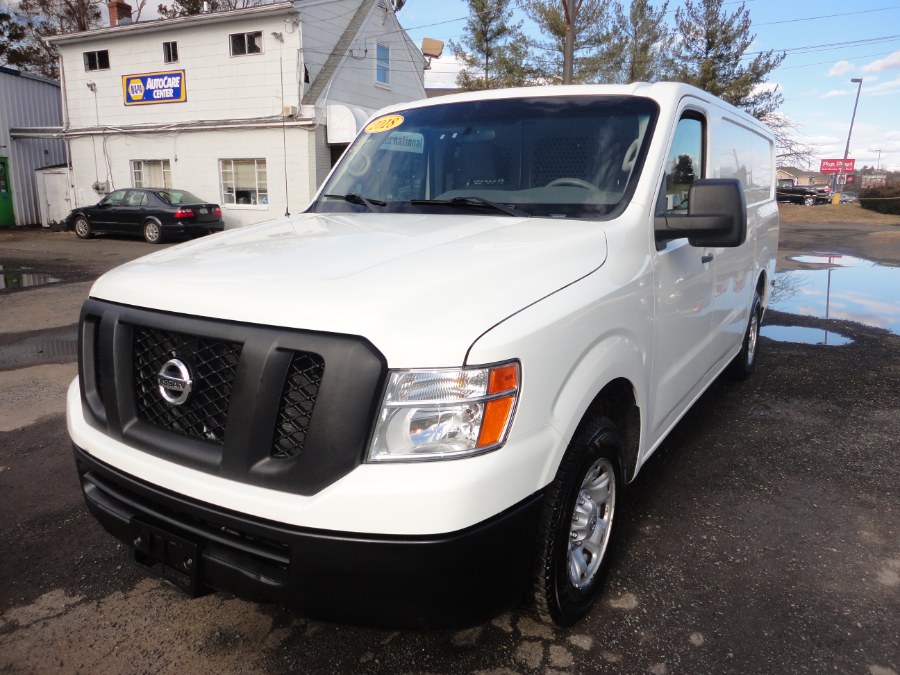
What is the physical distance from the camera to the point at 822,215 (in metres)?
30.6

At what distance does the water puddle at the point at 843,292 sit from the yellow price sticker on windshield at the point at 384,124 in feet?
17.8

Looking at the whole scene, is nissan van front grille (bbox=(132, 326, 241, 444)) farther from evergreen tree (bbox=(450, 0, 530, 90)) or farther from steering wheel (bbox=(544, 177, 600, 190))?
evergreen tree (bbox=(450, 0, 530, 90))

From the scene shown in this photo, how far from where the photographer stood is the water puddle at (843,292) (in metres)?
8.46

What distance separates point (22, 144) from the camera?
23578 millimetres

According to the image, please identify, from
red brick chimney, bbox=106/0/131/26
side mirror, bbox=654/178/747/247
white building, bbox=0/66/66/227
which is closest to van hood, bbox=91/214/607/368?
side mirror, bbox=654/178/747/247

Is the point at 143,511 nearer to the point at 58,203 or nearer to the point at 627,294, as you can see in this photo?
the point at 627,294

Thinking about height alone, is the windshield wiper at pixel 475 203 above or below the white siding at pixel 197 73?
below

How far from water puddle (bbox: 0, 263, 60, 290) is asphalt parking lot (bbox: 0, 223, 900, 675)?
739cm

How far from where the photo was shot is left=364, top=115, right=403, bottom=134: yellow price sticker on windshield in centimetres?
369

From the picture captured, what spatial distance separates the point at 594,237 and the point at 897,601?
1879 millimetres

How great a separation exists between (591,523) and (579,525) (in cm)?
10

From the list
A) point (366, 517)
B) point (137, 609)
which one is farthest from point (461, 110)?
point (137, 609)

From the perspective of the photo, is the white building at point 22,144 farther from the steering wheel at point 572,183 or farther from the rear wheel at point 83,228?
the steering wheel at point 572,183

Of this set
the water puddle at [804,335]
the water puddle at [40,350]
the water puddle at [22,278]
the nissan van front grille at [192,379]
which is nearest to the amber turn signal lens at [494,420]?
the nissan van front grille at [192,379]
